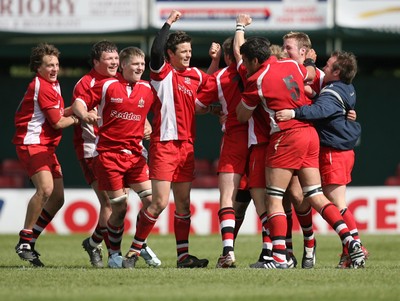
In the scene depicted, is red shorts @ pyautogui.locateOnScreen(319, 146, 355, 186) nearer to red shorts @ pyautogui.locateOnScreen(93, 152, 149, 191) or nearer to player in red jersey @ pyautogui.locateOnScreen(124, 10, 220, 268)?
player in red jersey @ pyautogui.locateOnScreen(124, 10, 220, 268)

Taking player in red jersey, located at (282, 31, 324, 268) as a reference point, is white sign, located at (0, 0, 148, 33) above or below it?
above

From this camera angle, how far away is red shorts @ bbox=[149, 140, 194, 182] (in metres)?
10.8

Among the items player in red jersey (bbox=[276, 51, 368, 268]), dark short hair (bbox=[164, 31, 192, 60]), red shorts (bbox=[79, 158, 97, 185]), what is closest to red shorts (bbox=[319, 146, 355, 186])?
player in red jersey (bbox=[276, 51, 368, 268])

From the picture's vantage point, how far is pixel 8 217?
19.4 metres

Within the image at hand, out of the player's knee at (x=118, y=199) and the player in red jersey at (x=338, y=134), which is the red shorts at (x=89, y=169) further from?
the player in red jersey at (x=338, y=134)

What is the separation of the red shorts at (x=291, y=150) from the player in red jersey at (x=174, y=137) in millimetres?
1012

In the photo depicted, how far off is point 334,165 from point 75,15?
41.3ft

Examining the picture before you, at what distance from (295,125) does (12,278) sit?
3.06 meters

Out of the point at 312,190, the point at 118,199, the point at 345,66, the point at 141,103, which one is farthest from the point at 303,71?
the point at 118,199

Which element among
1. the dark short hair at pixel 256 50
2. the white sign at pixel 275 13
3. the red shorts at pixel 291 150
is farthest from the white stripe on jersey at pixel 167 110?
the white sign at pixel 275 13

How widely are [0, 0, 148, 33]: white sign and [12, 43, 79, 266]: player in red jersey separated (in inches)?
410

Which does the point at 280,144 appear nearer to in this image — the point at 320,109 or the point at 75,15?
the point at 320,109

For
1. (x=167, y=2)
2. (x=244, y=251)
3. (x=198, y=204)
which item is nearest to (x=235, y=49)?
(x=244, y=251)

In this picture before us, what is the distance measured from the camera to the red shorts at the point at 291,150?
33.7 ft
